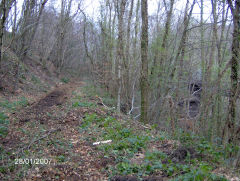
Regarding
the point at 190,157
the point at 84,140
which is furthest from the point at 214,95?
the point at 84,140

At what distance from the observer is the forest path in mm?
4668

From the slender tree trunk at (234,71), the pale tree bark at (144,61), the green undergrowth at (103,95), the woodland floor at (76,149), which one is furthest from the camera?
the green undergrowth at (103,95)

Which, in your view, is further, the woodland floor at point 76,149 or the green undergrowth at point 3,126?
the green undergrowth at point 3,126

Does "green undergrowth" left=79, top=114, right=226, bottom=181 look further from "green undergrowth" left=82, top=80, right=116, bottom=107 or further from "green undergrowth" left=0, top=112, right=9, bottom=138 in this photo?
"green undergrowth" left=82, top=80, right=116, bottom=107

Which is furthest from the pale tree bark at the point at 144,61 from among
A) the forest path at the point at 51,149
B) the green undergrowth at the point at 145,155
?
the forest path at the point at 51,149

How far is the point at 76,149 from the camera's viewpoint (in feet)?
20.0

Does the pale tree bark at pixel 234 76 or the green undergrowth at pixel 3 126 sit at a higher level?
the pale tree bark at pixel 234 76

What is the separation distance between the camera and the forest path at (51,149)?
15.3ft
